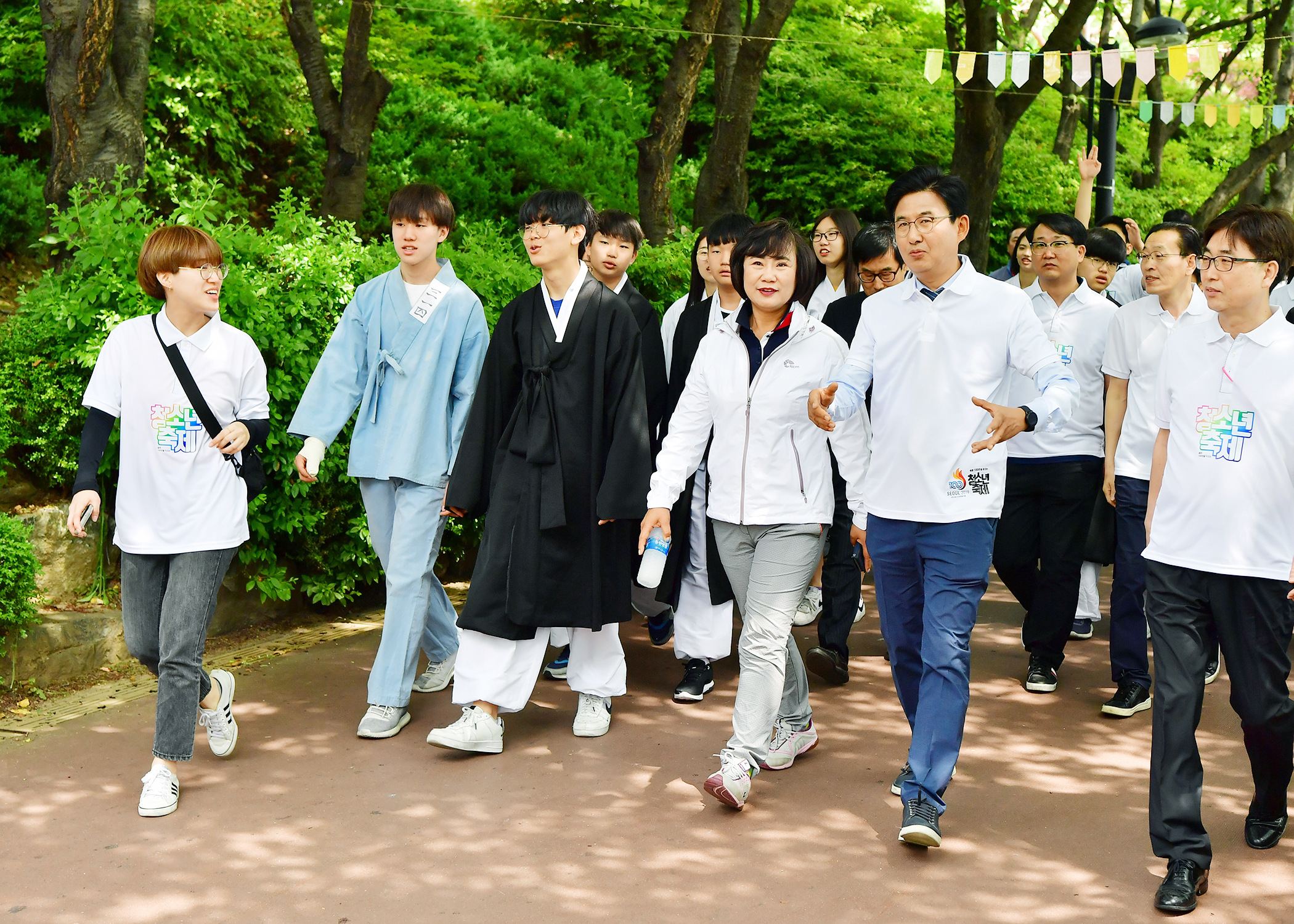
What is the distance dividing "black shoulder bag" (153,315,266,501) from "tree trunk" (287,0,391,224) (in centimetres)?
634

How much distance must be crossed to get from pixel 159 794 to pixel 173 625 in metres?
0.59

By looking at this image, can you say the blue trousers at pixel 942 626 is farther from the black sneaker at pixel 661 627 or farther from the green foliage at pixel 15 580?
the green foliage at pixel 15 580

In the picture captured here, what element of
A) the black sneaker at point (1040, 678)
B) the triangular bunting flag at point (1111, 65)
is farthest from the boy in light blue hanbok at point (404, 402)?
the triangular bunting flag at point (1111, 65)

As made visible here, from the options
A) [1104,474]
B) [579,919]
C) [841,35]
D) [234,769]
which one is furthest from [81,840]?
[841,35]

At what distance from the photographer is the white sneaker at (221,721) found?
4727mm

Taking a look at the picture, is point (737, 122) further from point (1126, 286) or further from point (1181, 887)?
point (1181, 887)

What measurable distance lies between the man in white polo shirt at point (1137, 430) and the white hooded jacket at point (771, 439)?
1.58 meters

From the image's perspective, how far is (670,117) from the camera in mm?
11445

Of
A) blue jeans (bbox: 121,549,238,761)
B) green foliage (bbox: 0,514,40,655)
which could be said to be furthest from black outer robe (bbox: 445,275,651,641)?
green foliage (bbox: 0,514,40,655)

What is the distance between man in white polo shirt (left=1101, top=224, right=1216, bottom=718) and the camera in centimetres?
546

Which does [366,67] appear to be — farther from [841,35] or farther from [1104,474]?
[841,35]

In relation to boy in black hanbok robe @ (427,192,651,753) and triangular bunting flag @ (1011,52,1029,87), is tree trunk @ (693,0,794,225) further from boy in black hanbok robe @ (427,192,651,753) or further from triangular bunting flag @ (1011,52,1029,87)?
boy in black hanbok robe @ (427,192,651,753)

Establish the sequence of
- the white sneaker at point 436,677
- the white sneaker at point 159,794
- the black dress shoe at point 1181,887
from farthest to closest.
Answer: the white sneaker at point 436,677 → the white sneaker at point 159,794 → the black dress shoe at point 1181,887

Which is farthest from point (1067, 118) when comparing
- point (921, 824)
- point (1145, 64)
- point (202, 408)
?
point (202, 408)
